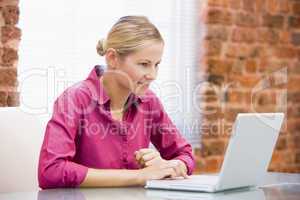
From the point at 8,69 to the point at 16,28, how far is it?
0.19m

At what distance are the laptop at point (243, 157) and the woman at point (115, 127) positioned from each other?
158 mm

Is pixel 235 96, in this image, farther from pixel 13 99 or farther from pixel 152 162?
pixel 152 162

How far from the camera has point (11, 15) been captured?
9.39 feet

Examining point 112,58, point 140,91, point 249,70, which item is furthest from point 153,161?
point 249,70

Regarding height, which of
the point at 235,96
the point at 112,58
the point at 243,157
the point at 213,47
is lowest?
the point at 235,96

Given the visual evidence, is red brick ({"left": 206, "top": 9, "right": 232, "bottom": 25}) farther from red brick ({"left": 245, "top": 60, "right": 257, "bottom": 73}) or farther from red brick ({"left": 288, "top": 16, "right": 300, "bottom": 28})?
red brick ({"left": 288, "top": 16, "right": 300, "bottom": 28})

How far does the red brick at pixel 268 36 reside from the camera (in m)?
4.05

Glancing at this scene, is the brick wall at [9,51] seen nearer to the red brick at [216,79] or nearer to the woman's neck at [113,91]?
the woman's neck at [113,91]

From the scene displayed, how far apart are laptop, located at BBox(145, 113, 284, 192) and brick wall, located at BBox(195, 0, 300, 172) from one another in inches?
72.0

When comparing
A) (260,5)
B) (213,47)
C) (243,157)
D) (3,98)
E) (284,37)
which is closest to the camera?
(243,157)

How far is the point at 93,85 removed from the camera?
2.28 metres

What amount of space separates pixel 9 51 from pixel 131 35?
2.75 feet

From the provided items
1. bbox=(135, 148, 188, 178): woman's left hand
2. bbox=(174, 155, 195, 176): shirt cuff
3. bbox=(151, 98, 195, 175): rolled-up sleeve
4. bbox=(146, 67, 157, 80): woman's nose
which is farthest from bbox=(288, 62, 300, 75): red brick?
bbox=(135, 148, 188, 178): woman's left hand

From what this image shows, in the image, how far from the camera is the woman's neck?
2.31 meters
